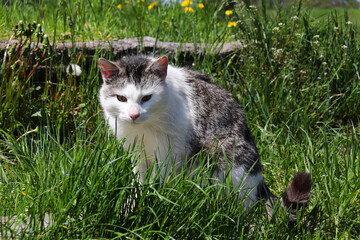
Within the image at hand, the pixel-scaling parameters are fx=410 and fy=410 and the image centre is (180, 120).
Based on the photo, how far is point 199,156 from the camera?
8.55 ft

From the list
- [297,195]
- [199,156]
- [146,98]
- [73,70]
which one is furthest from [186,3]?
[297,195]

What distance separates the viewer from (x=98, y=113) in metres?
3.20

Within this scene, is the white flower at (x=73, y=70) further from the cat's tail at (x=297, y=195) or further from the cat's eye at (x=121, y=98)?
the cat's tail at (x=297, y=195)

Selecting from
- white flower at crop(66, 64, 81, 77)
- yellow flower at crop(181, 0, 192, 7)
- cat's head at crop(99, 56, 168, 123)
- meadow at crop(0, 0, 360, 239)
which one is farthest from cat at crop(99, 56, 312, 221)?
yellow flower at crop(181, 0, 192, 7)

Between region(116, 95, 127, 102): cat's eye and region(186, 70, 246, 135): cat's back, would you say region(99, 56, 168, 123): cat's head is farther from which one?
region(186, 70, 246, 135): cat's back

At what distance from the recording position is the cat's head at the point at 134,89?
2.49 metres

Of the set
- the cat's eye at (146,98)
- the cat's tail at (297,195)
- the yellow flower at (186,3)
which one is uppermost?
the yellow flower at (186,3)

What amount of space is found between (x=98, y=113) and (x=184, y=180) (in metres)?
1.28

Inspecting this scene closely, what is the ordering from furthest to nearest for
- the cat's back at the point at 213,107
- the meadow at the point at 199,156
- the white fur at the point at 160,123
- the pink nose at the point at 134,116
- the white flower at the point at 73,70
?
the white flower at the point at 73,70 → the cat's back at the point at 213,107 → the white fur at the point at 160,123 → the pink nose at the point at 134,116 → the meadow at the point at 199,156

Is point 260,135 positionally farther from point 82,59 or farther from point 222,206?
point 82,59

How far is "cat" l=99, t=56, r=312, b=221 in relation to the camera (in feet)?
8.32

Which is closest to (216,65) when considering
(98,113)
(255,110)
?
(255,110)

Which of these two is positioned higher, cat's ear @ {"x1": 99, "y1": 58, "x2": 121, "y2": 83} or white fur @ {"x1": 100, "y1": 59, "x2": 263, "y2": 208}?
cat's ear @ {"x1": 99, "y1": 58, "x2": 121, "y2": 83}

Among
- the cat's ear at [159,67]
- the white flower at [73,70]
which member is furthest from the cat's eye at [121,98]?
the white flower at [73,70]
